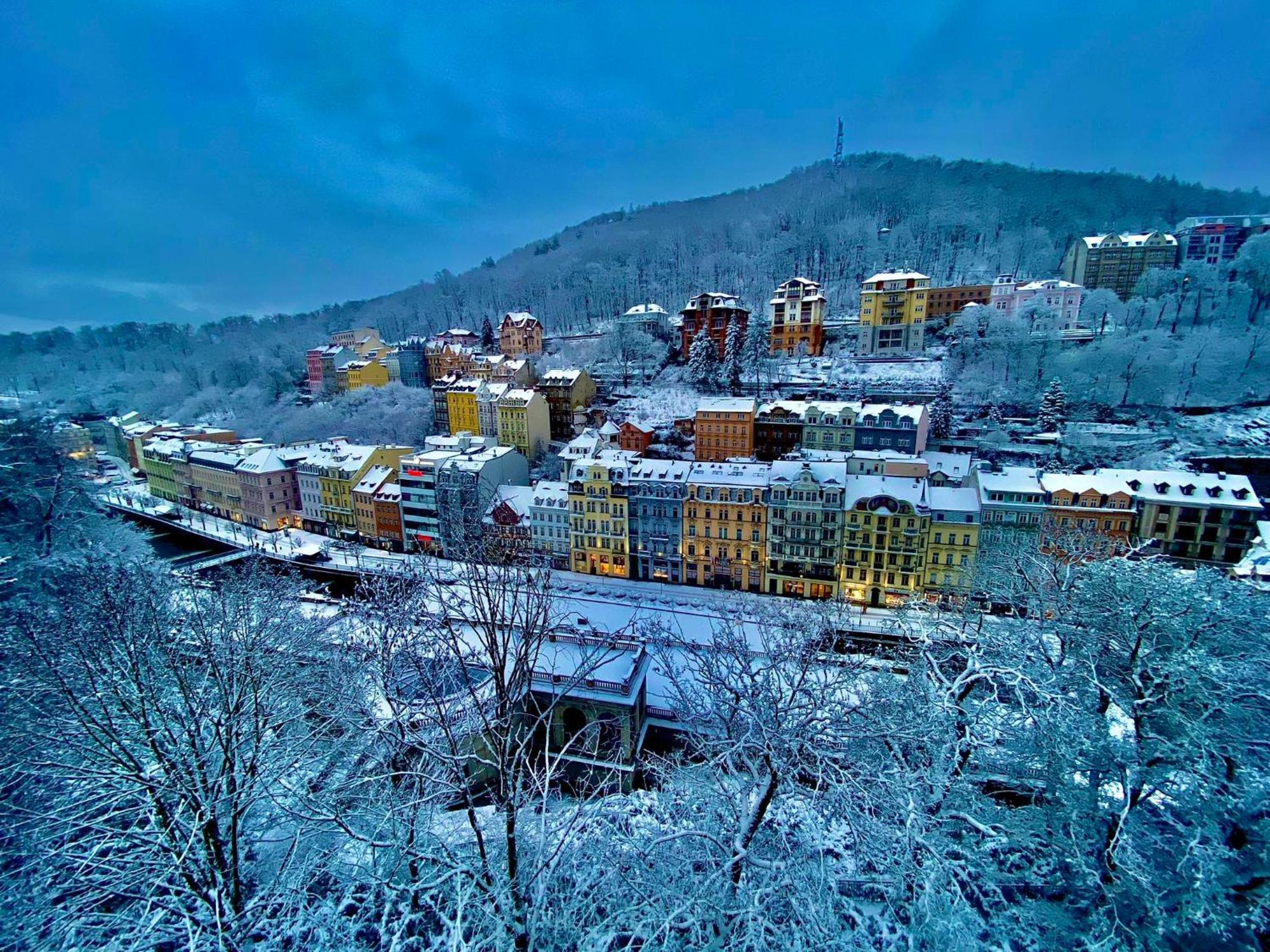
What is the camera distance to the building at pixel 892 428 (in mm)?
35625

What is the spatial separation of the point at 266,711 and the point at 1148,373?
5820 cm

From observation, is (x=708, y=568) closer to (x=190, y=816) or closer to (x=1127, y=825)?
(x=1127, y=825)

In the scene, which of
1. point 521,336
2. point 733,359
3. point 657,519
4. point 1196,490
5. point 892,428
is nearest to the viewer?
point 1196,490

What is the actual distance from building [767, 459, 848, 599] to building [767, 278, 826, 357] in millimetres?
32011

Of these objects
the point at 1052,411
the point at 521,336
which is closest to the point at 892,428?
the point at 1052,411

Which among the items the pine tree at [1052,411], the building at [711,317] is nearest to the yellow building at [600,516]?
the building at [711,317]

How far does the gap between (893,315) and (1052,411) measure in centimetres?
2020

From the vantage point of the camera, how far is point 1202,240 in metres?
57.6

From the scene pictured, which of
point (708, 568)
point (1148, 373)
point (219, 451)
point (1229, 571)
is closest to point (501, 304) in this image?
point (219, 451)

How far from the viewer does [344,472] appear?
131 feet

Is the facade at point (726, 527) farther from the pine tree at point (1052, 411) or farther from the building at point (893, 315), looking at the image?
the building at point (893, 315)

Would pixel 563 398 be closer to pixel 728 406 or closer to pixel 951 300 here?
pixel 728 406

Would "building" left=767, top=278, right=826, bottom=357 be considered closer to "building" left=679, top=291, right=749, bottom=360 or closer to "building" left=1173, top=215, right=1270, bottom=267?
"building" left=679, top=291, right=749, bottom=360

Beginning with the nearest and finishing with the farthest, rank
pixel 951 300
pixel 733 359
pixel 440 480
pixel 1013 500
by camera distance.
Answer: pixel 1013 500
pixel 440 480
pixel 733 359
pixel 951 300
